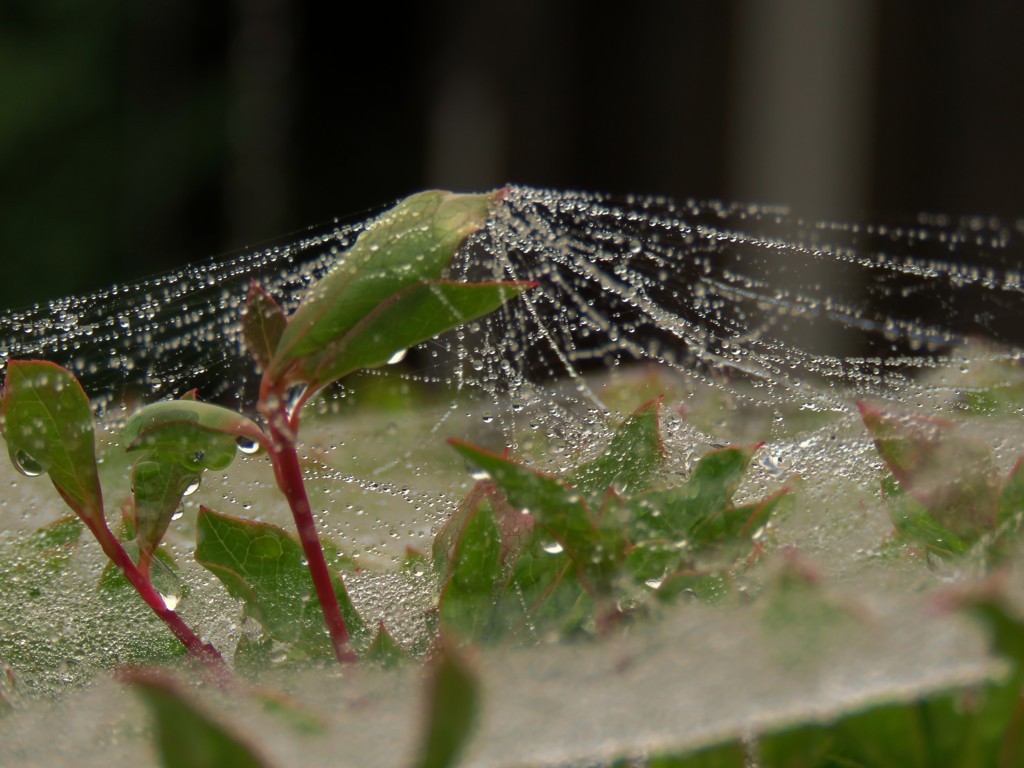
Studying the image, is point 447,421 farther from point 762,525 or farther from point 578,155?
point 578,155

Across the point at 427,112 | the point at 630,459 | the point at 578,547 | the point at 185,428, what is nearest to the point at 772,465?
the point at 630,459

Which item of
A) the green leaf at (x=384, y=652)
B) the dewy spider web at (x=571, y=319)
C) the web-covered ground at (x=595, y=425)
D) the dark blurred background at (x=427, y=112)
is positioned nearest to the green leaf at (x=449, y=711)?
the web-covered ground at (x=595, y=425)

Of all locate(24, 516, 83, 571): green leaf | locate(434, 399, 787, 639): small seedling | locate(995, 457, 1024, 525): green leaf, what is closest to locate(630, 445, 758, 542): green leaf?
locate(434, 399, 787, 639): small seedling

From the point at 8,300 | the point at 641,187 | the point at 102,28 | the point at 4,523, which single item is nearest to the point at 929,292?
the point at 4,523

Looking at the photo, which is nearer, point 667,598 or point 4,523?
point 667,598

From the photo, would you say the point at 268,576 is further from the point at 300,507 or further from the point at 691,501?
the point at 691,501

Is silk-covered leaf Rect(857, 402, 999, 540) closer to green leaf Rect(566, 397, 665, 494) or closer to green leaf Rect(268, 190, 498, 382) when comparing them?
green leaf Rect(566, 397, 665, 494)
